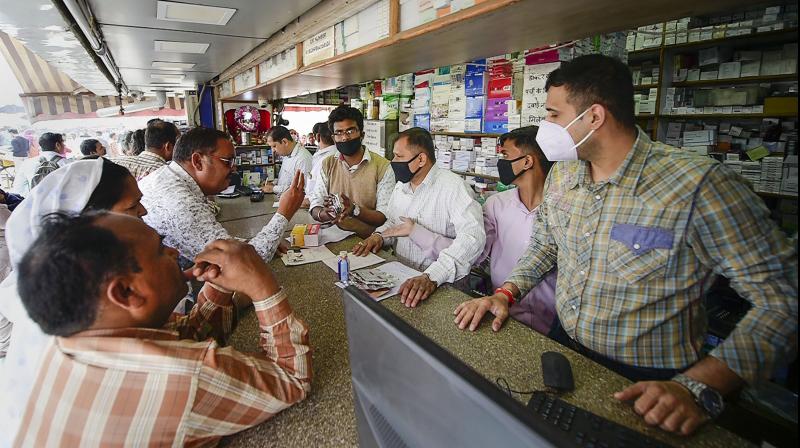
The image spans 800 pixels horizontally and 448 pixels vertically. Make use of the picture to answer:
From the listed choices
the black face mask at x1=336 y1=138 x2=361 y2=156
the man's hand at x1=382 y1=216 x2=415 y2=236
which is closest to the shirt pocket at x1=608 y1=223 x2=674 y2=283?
the man's hand at x1=382 y1=216 x2=415 y2=236

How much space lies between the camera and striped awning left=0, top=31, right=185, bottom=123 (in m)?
8.25

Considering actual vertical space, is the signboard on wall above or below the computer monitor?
above

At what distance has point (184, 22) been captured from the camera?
10.1 ft

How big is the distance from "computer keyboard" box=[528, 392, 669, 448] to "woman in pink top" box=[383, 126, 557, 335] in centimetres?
123

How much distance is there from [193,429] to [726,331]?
116 cm

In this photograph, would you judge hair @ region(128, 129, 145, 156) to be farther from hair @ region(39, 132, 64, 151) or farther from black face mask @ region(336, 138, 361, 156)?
black face mask @ region(336, 138, 361, 156)

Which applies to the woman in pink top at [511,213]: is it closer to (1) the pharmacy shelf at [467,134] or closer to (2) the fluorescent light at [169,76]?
(1) the pharmacy shelf at [467,134]

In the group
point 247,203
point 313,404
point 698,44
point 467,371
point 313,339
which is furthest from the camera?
point 247,203

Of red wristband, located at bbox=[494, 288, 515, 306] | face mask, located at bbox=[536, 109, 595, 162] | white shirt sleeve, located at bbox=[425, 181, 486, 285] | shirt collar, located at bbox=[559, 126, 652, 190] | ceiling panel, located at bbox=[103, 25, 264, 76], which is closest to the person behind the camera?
shirt collar, located at bbox=[559, 126, 652, 190]

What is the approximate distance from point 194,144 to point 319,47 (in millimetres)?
1242

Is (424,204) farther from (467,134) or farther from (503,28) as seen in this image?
(467,134)

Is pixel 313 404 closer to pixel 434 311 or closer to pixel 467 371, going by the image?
pixel 434 311

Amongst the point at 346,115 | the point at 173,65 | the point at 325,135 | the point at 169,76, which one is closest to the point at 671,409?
the point at 346,115

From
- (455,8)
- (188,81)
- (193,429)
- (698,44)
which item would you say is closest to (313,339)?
(193,429)
